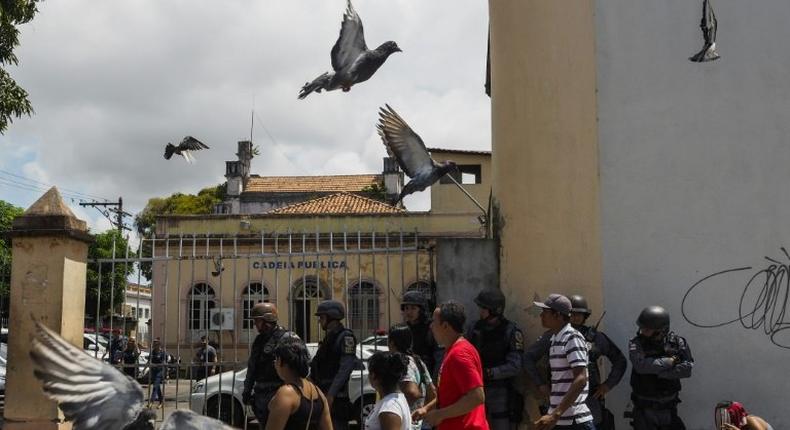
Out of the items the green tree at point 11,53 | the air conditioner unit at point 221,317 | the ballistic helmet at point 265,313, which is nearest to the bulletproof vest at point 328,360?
the ballistic helmet at point 265,313

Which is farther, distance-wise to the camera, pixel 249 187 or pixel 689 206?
pixel 249 187

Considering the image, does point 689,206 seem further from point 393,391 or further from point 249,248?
point 249,248

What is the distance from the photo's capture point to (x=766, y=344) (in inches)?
272

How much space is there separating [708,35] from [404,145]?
3.20 m

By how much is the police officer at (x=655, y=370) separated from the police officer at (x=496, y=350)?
934 mm

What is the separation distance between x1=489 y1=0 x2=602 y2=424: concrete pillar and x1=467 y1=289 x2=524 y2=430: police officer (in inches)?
30.6

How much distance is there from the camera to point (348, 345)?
678 centimetres

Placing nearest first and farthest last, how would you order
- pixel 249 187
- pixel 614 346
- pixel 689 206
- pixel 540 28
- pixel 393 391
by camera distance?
pixel 393 391, pixel 614 346, pixel 689 206, pixel 540 28, pixel 249 187

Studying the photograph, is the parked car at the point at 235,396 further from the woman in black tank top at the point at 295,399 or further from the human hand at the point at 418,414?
the woman in black tank top at the point at 295,399

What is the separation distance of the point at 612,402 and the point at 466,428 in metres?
2.81

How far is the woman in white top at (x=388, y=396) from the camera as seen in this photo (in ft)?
13.8

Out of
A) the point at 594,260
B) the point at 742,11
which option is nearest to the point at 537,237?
the point at 594,260

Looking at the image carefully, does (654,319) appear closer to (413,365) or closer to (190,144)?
(413,365)

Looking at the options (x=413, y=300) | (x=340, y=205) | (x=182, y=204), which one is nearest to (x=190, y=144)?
(x=413, y=300)
